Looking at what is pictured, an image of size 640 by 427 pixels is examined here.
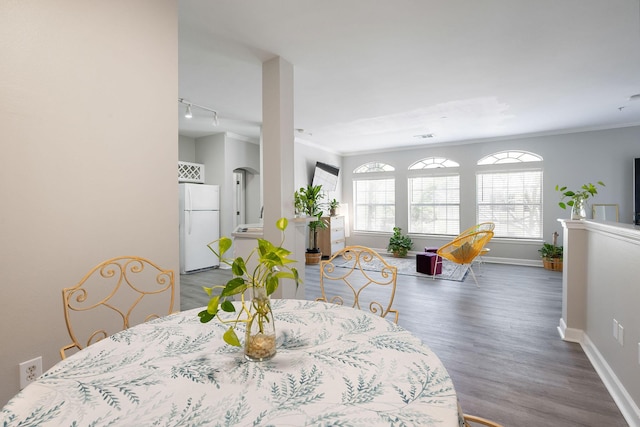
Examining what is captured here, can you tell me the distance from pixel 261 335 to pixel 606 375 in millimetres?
2520

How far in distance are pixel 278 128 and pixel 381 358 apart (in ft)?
8.08

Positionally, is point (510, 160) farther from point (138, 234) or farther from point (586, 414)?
point (138, 234)

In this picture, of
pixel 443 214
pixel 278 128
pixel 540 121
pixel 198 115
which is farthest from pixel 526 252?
pixel 198 115

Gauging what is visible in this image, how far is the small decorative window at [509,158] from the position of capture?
20.2ft

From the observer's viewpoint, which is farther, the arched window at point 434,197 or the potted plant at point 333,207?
the potted plant at point 333,207

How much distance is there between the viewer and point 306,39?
105 inches

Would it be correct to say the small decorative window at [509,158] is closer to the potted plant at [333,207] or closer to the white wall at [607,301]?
the potted plant at [333,207]

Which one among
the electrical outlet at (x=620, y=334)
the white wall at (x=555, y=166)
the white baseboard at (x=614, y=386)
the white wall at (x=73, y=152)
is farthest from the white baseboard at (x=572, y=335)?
the white wall at (x=555, y=166)

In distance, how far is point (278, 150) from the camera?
2947 millimetres

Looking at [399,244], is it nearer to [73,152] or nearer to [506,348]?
[506,348]

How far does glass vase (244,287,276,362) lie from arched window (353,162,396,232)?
22.9ft

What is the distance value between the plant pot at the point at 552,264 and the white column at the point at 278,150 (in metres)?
5.13

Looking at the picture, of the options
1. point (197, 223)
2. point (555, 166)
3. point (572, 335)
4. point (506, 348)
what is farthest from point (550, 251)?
point (197, 223)

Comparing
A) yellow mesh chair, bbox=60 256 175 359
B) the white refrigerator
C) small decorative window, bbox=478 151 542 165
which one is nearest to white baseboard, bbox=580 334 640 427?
yellow mesh chair, bbox=60 256 175 359
